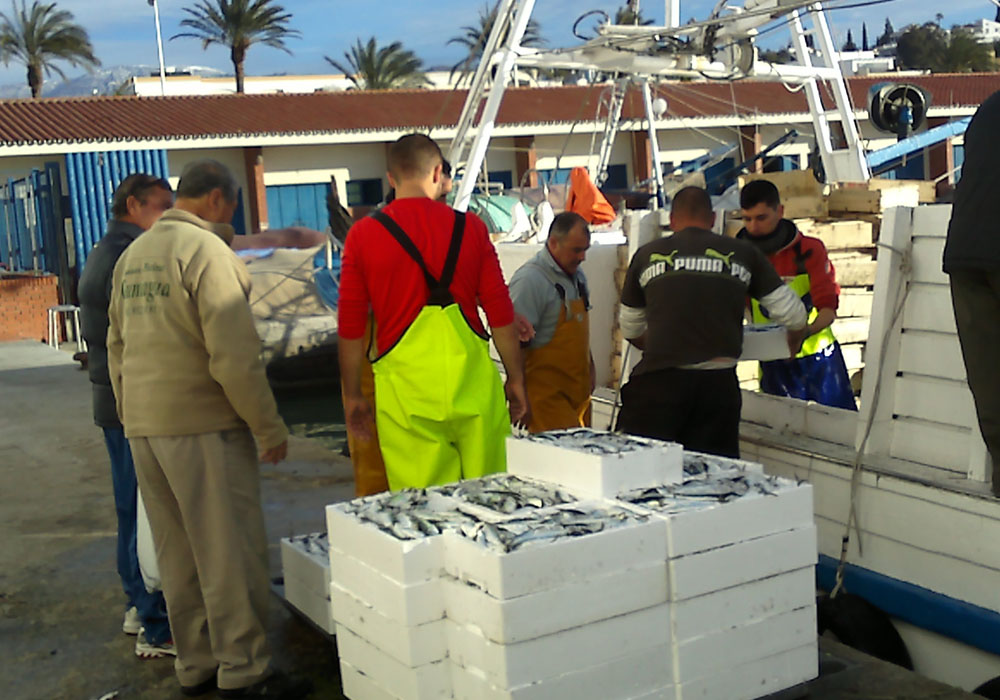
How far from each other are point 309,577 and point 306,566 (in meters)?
0.05

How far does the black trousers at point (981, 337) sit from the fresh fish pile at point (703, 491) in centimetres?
96

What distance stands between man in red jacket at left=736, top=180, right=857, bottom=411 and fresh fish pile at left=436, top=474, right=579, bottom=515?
8.59ft

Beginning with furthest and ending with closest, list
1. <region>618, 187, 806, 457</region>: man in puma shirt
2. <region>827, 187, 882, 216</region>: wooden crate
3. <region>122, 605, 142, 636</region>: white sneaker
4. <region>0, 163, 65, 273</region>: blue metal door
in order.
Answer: <region>0, 163, 65, 273</region>: blue metal door
<region>827, 187, 882, 216</region>: wooden crate
<region>618, 187, 806, 457</region>: man in puma shirt
<region>122, 605, 142, 636</region>: white sneaker

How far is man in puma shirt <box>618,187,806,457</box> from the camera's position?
197 inches

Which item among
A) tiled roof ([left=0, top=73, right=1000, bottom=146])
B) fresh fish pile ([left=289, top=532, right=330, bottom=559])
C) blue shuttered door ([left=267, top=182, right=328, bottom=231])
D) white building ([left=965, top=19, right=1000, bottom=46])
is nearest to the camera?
fresh fish pile ([left=289, top=532, right=330, bottom=559])

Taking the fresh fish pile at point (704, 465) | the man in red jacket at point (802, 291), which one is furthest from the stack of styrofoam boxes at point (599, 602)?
the man in red jacket at point (802, 291)

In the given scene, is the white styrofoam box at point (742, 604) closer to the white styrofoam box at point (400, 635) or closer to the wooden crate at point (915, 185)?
the white styrofoam box at point (400, 635)

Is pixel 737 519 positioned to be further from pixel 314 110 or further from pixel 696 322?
pixel 314 110

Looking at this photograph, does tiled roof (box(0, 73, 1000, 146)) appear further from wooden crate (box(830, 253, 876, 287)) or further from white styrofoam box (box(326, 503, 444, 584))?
white styrofoam box (box(326, 503, 444, 584))

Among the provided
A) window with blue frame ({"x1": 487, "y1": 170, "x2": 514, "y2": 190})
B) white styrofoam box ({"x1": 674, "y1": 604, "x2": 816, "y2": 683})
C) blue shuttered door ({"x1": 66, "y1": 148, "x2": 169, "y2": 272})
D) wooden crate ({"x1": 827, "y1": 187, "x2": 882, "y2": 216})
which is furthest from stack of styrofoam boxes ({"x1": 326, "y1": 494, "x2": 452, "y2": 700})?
window with blue frame ({"x1": 487, "y1": 170, "x2": 514, "y2": 190})

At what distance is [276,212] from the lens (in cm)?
3075

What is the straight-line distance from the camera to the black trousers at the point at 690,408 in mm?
5109

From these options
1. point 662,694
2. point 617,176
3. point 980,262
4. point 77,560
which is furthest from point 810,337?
point 617,176

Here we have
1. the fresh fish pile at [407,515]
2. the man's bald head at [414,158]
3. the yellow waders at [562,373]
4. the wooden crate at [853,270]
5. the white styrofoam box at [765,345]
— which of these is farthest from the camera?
the wooden crate at [853,270]
